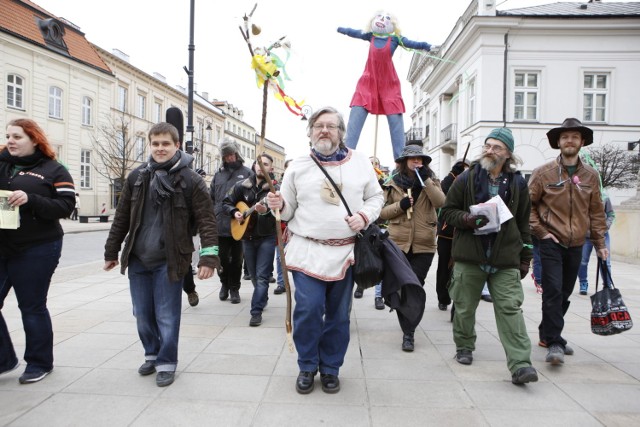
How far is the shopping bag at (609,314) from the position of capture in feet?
11.6

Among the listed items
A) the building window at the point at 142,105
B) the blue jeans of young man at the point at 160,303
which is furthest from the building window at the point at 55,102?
the blue jeans of young man at the point at 160,303

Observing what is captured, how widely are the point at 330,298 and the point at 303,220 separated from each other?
2.01ft

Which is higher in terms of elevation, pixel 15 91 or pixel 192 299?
pixel 15 91

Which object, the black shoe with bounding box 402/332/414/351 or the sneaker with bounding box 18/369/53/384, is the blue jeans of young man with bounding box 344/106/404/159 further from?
the sneaker with bounding box 18/369/53/384

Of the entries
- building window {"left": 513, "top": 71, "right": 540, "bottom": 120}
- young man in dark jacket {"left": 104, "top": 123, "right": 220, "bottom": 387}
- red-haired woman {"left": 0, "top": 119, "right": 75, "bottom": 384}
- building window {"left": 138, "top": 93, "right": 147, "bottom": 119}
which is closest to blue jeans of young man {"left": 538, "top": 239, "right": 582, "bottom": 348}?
young man in dark jacket {"left": 104, "top": 123, "right": 220, "bottom": 387}

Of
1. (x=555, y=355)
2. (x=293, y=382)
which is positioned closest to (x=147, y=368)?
(x=293, y=382)

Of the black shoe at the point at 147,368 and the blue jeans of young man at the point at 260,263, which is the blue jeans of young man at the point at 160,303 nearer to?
the black shoe at the point at 147,368

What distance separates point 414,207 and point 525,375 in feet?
6.90

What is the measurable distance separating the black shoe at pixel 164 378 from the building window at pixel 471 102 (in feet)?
76.4

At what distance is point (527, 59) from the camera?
22875 millimetres

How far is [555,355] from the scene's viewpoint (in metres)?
3.78

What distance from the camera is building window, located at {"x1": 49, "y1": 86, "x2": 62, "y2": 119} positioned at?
95.8 ft

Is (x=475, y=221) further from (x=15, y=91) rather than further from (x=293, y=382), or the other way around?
(x=15, y=91)

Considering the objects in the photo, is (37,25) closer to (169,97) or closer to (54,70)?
(54,70)
